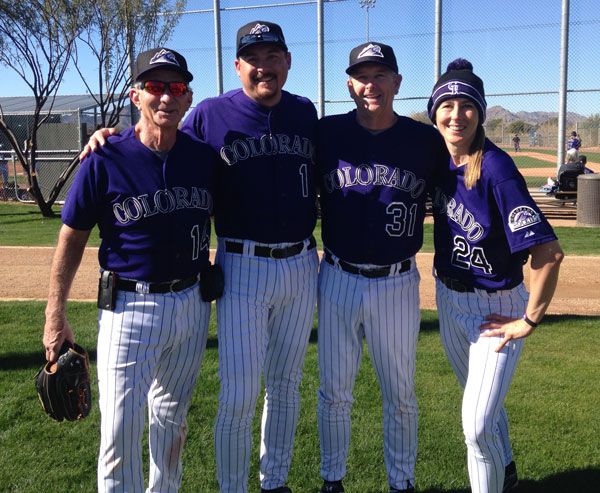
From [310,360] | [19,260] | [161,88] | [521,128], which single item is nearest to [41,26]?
[19,260]

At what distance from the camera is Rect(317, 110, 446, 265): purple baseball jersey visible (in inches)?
108

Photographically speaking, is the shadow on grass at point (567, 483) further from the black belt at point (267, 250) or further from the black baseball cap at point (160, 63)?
the black baseball cap at point (160, 63)

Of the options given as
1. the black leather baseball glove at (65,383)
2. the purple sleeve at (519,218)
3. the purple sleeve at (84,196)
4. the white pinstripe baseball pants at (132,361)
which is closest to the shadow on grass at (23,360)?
the black leather baseball glove at (65,383)

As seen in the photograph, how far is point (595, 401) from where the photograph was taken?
12.8ft

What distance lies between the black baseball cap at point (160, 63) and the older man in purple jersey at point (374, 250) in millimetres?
737

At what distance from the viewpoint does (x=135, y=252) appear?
94.9 inches

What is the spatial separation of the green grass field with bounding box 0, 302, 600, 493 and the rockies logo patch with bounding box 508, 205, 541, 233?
1.37 metres

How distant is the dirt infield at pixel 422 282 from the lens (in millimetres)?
6039

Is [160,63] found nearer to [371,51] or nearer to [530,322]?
[371,51]

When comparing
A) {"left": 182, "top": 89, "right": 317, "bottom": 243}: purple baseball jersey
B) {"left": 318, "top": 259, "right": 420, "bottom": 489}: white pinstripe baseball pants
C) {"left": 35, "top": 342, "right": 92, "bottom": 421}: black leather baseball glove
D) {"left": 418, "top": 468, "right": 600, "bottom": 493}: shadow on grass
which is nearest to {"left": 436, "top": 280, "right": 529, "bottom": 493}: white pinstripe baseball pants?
{"left": 318, "top": 259, "right": 420, "bottom": 489}: white pinstripe baseball pants

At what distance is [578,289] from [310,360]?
3.34m

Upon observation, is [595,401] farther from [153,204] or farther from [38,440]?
[38,440]

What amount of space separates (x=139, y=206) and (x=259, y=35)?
2.96ft

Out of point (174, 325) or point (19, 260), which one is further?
point (19, 260)
